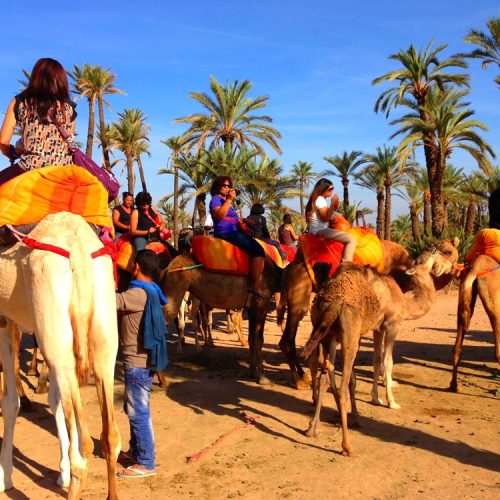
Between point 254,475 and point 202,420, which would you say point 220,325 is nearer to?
point 202,420

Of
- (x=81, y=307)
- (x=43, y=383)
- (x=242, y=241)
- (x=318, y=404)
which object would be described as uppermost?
(x=242, y=241)

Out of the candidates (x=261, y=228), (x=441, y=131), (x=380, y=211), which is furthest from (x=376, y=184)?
(x=261, y=228)

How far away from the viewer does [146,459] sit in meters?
5.11

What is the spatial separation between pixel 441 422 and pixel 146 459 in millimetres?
3473

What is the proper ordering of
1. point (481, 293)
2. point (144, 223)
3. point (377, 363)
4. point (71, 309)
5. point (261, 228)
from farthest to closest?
1. point (261, 228)
2. point (144, 223)
3. point (481, 293)
4. point (377, 363)
5. point (71, 309)

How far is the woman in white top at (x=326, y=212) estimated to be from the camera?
25.0 feet

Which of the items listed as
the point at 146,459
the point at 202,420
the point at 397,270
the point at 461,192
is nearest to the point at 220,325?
the point at 397,270

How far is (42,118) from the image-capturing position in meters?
4.60

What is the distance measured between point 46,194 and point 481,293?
19.4 ft

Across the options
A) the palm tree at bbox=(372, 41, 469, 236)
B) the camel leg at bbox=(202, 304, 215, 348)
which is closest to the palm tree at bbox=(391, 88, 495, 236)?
the palm tree at bbox=(372, 41, 469, 236)

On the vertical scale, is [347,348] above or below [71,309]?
below

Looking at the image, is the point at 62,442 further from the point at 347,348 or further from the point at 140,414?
the point at 347,348

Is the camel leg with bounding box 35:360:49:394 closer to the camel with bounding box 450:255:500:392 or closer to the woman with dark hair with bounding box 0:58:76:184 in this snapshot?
the woman with dark hair with bounding box 0:58:76:184

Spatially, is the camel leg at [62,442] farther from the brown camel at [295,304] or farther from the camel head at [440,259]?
the camel head at [440,259]
